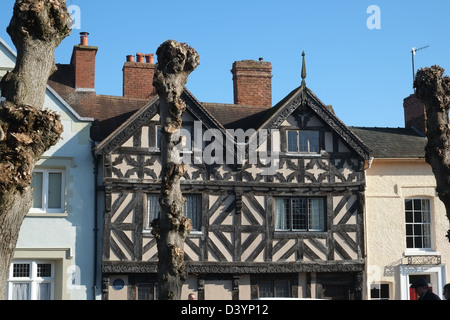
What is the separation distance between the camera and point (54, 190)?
23312 mm

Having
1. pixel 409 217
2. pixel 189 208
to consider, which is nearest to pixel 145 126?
pixel 189 208

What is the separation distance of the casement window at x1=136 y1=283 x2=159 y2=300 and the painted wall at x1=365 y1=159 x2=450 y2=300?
7.14m

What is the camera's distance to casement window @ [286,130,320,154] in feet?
81.6

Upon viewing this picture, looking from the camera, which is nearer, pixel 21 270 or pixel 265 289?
pixel 21 270

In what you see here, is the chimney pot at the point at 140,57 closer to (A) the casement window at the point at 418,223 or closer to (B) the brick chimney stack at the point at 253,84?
(B) the brick chimney stack at the point at 253,84

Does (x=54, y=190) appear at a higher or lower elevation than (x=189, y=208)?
higher

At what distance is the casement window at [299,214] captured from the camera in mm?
24500

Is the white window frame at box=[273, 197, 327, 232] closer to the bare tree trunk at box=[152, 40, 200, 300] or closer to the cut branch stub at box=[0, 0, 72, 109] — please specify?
the bare tree trunk at box=[152, 40, 200, 300]

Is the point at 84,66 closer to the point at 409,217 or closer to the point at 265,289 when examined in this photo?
the point at 265,289

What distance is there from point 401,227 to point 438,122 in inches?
399

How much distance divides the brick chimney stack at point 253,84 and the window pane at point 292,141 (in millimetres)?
3295

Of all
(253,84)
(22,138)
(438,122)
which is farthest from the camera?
(253,84)

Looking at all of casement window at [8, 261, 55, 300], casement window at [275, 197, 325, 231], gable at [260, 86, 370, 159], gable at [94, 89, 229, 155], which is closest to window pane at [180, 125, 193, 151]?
gable at [94, 89, 229, 155]
